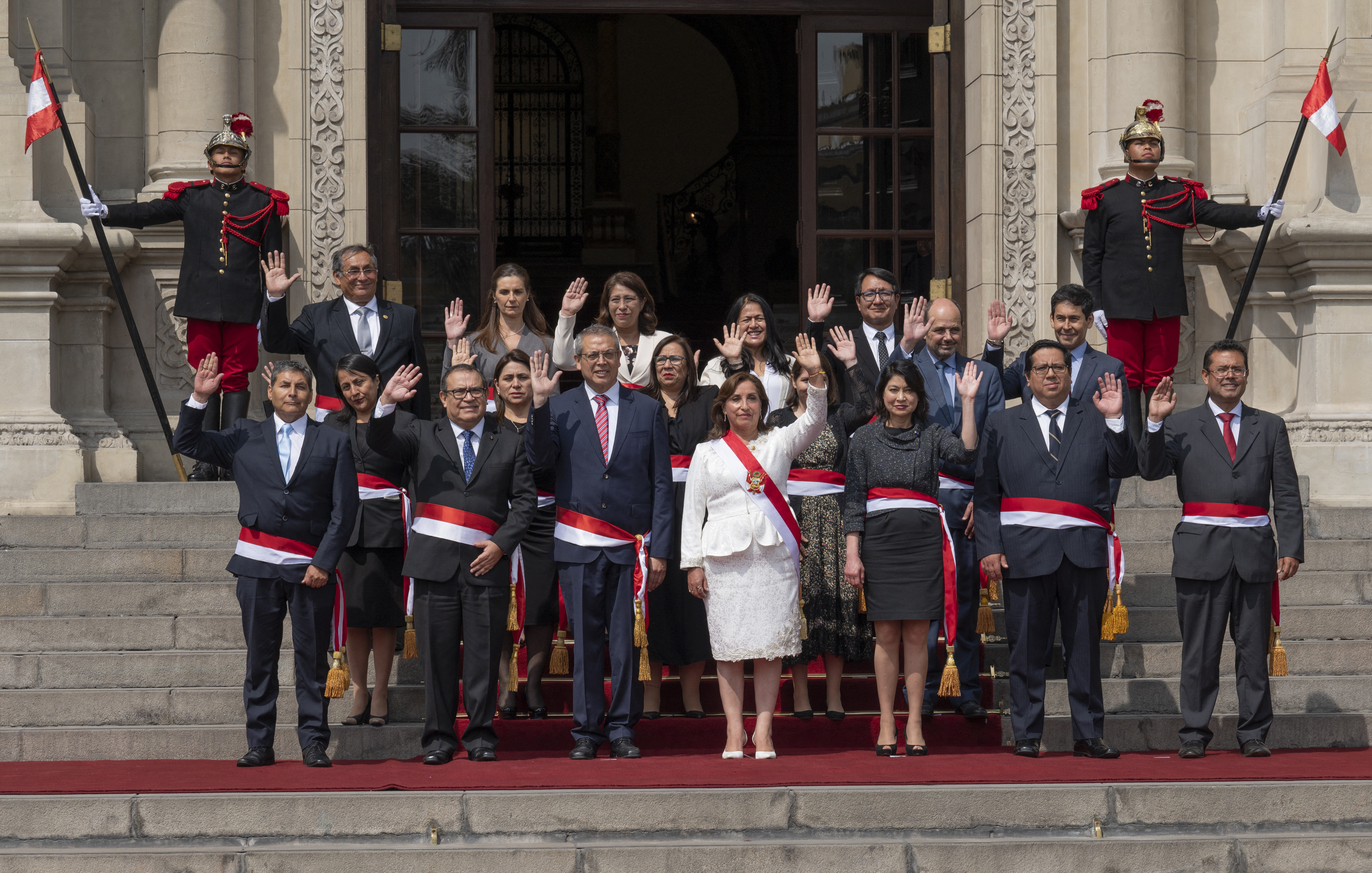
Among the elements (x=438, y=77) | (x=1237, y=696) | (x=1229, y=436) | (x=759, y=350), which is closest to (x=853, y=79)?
(x=438, y=77)

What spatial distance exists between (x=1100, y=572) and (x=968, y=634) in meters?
0.72

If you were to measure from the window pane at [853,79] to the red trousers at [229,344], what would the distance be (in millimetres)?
4244

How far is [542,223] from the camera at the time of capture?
2100cm

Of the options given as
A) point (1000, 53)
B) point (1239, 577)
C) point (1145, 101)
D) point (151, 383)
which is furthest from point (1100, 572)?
point (151, 383)

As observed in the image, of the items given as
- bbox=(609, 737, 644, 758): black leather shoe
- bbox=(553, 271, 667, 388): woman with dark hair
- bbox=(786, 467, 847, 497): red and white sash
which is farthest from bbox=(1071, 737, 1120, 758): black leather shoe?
bbox=(553, 271, 667, 388): woman with dark hair

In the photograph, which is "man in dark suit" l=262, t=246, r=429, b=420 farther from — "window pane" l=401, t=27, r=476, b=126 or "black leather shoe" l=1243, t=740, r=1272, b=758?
"black leather shoe" l=1243, t=740, r=1272, b=758

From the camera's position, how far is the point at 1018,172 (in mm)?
10578

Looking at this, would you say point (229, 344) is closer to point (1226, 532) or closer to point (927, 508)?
Result: point (927, 508)

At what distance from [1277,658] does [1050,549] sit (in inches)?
42.7

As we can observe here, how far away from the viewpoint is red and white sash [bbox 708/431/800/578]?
273 inches

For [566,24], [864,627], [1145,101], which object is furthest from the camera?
[566,24]

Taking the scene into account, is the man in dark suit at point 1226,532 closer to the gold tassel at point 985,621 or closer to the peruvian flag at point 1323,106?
the gold tassel at point 985,621

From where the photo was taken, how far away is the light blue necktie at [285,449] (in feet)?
22.3

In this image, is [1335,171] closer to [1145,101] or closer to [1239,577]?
[1145,101]
